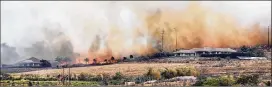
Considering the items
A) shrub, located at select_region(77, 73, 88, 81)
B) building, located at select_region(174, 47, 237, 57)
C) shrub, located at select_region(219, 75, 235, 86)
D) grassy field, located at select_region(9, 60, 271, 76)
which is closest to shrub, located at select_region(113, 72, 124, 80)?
grassy field, located at select_region(9, 60, 271, 76)

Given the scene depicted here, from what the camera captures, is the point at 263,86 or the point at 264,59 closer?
the point at 263,86

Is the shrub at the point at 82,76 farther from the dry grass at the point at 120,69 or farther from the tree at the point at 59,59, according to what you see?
the tree at the point at 59,59

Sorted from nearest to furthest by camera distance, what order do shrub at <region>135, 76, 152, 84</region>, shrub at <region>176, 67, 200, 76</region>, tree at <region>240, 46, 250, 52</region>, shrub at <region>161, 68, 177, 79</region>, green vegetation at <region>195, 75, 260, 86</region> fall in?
green vegetation at <region>195, 75, 260, 86</region>, shrub at <region>161, 68, 177, 79</region>, shrub at <region>176, 67, 200, 76</region>, shrub at <region>135, 76, 152, 84</region>, tree at <region>240, 46, 250, 52</region>

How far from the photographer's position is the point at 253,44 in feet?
127

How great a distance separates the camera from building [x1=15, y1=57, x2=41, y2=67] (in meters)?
39.0

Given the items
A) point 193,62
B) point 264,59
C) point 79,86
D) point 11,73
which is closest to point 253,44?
point 264,59

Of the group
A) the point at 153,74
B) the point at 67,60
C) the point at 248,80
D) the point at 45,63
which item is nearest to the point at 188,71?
the point at 153,74

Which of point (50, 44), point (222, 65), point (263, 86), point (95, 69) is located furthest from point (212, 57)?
point (50, 44)

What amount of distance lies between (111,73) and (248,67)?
6.68 m

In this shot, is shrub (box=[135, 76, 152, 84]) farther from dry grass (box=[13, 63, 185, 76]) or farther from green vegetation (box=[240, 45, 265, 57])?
green vegetation (box=[240, 45, 265, 57])

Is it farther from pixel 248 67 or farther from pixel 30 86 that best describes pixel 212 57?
pixel 30 86

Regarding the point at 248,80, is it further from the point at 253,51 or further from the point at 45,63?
the point at 45,63

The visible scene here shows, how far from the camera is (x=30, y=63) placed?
128ft

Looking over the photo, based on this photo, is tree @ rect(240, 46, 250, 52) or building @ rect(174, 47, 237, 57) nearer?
building @ rect(174, 47, 237, 57)
